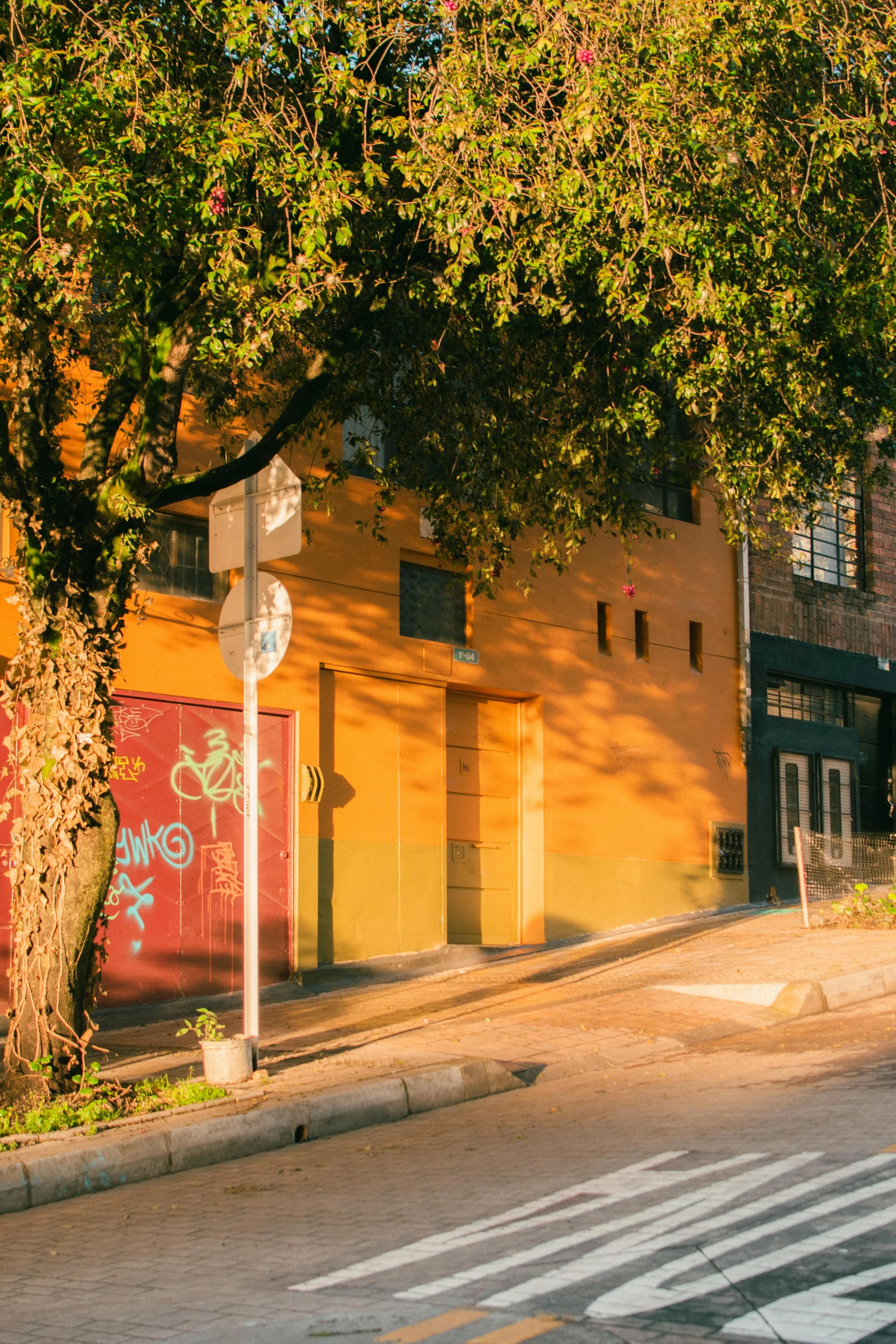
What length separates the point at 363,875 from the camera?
1411 centimetres

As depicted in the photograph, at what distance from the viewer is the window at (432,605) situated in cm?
1502

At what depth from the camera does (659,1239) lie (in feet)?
16.6

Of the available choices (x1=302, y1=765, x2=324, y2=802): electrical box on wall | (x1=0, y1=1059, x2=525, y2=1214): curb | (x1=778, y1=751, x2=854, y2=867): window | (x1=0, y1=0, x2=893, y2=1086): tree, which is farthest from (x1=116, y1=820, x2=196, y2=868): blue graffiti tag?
(x1=778, y1=751, x2=854, y2=867): window

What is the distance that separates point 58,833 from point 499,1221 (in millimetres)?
3619

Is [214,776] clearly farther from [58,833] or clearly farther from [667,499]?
[667,499]

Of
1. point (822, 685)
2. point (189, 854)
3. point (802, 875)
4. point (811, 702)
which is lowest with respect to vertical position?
point (802, 875)

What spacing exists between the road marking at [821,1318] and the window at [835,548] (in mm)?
16498

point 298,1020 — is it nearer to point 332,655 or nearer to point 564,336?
point 332,655

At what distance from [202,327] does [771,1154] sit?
5.75 metres

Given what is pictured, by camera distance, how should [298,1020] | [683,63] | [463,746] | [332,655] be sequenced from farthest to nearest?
[463,746] → [332,655] → [298,1020] → [683,63]

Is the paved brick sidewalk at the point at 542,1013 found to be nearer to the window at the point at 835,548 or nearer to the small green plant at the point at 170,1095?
the small green plant at the point at 170,1095

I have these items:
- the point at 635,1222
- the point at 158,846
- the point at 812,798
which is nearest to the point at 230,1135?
the point at 635,1222

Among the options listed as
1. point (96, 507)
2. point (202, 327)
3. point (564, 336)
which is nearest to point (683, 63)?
point (564, 336)

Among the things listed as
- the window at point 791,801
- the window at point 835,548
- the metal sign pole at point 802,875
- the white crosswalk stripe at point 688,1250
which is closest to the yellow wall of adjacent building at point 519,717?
the window at point 791,801
